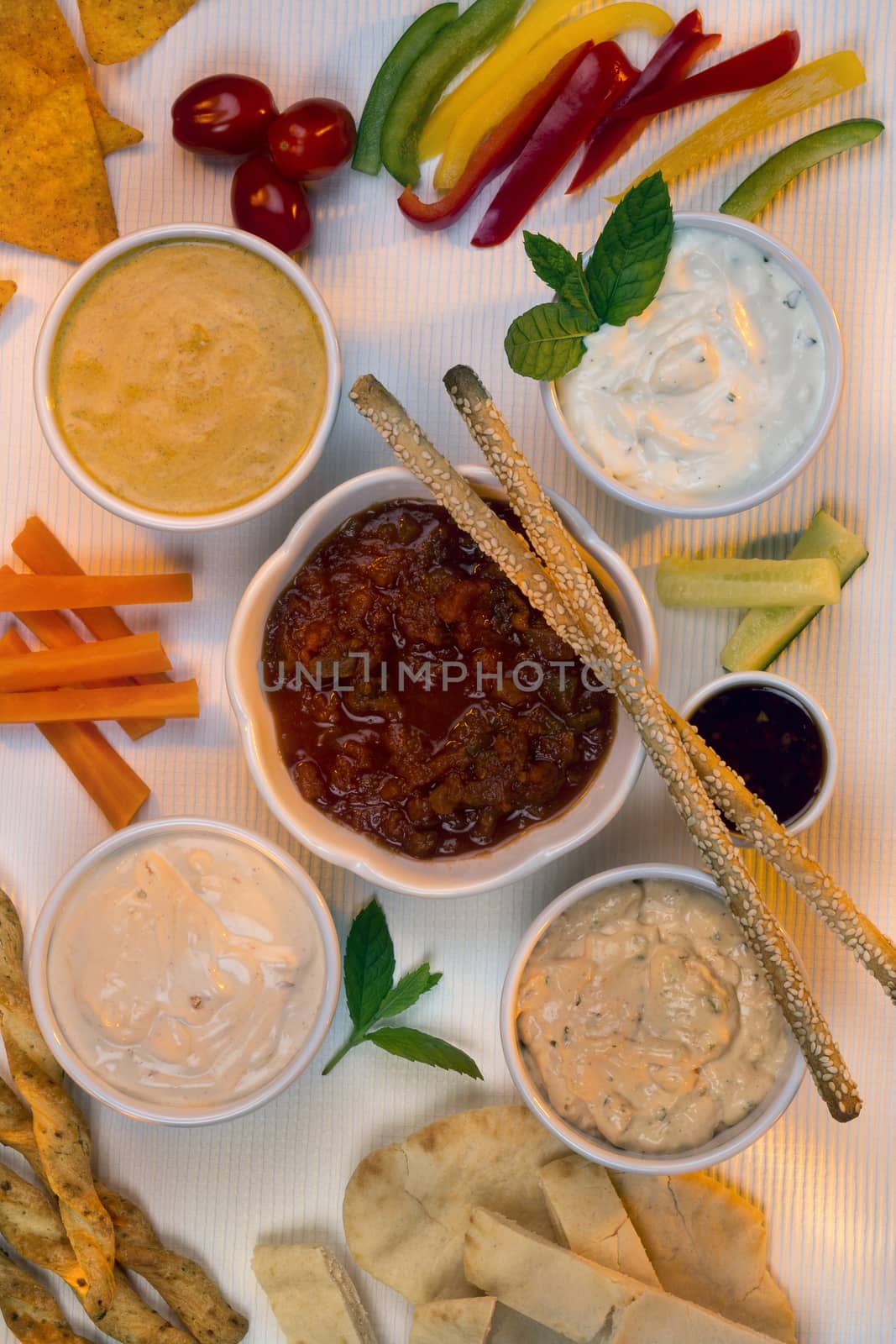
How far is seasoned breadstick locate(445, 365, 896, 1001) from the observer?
2.49m

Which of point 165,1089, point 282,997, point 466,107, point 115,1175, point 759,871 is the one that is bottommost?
point 115,1175

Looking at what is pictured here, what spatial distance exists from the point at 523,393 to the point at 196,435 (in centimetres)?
88

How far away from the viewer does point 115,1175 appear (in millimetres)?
2980

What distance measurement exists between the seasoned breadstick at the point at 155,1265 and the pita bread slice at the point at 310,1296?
13 centimetres

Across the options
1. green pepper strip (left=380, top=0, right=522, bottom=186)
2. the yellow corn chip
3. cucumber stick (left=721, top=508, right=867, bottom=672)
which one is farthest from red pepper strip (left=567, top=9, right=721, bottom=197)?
the yellow corn chip

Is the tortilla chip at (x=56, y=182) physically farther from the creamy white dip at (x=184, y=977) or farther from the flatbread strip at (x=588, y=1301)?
the flatbread strip at (x=588, y=1301)

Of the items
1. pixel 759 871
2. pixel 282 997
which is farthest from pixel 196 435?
pixel 759 871

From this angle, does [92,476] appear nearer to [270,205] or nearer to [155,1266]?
[270,205]

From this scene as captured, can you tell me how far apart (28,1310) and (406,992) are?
123 centimetres

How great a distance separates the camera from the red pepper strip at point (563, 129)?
283 cm

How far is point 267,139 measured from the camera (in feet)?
9.43

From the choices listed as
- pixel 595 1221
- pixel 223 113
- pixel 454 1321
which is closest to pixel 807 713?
pixel 595 1221

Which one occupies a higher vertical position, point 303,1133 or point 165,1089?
point 165,1089

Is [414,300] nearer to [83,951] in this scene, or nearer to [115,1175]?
[83,951]
